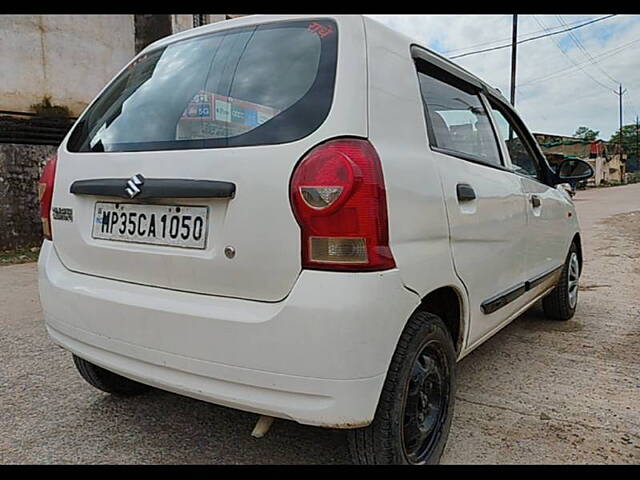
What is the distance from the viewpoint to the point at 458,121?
96.4 inches

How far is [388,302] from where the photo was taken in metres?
A: 1.54

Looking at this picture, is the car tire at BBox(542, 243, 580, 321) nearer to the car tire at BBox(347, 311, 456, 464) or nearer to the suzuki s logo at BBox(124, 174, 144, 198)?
the car tire at BBox(347, 311, 456, 464)

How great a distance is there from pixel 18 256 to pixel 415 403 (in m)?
6.94

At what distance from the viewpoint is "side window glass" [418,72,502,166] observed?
2113 millimetres

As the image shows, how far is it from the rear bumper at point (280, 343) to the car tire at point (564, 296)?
2.67m

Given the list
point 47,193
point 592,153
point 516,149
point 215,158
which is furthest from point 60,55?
point 592,153

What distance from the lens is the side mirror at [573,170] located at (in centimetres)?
372

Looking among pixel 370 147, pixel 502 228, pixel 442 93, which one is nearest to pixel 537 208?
pixel 502 228

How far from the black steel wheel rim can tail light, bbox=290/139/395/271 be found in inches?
19.5

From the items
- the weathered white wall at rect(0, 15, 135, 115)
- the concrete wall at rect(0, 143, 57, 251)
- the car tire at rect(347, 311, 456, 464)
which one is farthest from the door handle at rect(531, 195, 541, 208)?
the weathered white wall at rect(0, 15, 135, 115)

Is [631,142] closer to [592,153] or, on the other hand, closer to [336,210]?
[592,153]

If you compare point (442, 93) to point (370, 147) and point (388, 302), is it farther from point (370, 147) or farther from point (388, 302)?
point (388, 302)

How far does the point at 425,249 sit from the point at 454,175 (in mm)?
447

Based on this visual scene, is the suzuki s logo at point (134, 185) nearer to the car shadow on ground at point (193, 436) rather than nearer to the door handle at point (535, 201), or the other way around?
the car shadow on ground at point (193, 436)
